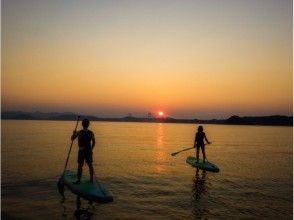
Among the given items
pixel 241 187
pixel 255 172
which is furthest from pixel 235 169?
pixel 241 187

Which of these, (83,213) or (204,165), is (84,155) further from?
(204,165)

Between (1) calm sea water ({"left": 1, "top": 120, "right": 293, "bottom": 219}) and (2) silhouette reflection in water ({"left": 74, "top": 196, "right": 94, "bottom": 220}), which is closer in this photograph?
(2) silhouette reflection in water ({"left": 74, "top": 196, "right": 94, "bottom": 220})

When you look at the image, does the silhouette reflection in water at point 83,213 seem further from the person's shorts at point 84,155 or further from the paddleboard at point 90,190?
the person's shorts at point 84,155

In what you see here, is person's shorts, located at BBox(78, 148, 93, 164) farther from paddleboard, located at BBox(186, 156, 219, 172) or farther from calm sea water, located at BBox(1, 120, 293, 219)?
paddleboard, located at BBox(186, 156, 219, 172)

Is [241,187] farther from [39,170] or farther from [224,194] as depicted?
[39,170]

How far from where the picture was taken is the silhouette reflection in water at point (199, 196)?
12.9 meters

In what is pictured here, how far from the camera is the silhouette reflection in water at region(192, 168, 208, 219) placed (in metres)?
12.9

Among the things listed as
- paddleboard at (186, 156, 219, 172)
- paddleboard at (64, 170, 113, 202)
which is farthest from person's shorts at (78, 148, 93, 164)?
paddleboard at (186, 156, 219, 172)

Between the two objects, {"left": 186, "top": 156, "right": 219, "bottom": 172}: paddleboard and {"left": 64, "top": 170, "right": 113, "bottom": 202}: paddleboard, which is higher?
{"left": 64, "top": 170, "right": 113, "bottom": 202}: paddleboard

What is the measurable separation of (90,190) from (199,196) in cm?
548

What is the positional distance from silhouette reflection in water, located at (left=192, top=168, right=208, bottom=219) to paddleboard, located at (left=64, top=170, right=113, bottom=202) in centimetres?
353

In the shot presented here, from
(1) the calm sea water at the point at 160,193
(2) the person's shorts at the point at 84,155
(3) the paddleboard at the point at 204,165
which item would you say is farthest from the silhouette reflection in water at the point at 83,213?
(3) the paddleboard at the point at 204,165

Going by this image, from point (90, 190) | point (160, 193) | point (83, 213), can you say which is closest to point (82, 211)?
point (83, 213)

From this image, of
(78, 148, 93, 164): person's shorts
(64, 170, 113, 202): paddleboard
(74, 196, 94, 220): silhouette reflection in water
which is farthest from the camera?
(78, 148, 93, 164): person's shorts
